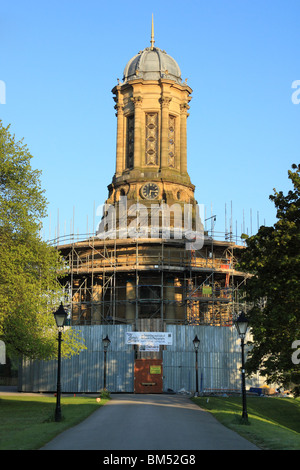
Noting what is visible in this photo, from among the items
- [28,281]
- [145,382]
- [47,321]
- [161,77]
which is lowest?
[145,382]

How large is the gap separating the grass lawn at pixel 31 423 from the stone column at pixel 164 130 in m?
37.4

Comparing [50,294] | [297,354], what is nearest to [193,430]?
[297,354]

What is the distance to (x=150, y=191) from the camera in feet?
215

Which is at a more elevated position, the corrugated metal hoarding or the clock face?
the clock face

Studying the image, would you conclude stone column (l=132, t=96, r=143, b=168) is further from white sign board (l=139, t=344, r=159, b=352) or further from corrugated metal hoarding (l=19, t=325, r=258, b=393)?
white sign board (l=139, t=344, r=159, b=352)

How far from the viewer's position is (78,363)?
5009cm

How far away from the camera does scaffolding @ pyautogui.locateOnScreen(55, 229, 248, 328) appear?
5575cm

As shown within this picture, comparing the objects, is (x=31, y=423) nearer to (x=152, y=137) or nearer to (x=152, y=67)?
(x=152, y=137)

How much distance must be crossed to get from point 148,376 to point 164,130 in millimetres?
29875

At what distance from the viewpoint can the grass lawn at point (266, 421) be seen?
1816cm

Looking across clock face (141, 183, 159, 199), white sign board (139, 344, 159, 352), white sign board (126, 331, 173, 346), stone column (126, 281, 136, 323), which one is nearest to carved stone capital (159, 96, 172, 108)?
clock face (141, 183, 159, 199)

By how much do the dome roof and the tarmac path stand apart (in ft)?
165
